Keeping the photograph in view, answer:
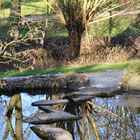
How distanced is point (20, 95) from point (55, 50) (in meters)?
5.86

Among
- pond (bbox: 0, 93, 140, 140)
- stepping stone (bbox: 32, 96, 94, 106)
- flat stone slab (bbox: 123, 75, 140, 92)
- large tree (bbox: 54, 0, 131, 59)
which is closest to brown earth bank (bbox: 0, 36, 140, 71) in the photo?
large tree (bbox: 54, 0, 131, 59)

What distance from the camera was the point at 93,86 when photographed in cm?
1642

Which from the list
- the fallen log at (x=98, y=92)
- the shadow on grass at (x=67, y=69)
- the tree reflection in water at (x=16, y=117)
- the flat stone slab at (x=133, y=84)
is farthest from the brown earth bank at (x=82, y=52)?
the flat stone slab at (x=133, y=84)

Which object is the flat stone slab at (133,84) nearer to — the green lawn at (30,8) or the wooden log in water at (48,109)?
the wooden log in water at (48,109)

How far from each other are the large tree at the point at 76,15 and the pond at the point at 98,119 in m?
5.70

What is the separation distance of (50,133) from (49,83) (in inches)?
214

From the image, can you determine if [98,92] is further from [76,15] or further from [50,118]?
[76,15]

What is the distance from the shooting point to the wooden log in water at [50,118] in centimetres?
1248

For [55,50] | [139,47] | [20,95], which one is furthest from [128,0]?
[20,95]

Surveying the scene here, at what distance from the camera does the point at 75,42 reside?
2138 cm

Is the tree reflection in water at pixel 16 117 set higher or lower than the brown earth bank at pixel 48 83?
lower

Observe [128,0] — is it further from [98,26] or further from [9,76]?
[9,76]

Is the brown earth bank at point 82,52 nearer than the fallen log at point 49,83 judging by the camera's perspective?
No

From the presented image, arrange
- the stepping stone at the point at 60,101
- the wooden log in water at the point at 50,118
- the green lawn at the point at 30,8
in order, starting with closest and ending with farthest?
the wooden log in water at the point at 50,118
the stepping stone at the point at 60,101
the green lawn at the point at 30,8
